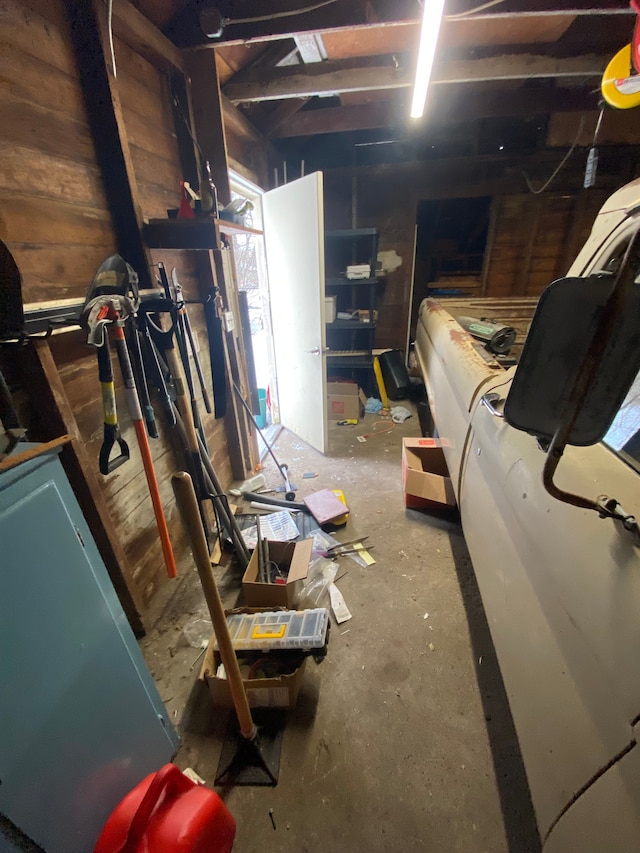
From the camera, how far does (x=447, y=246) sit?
16.1 feet

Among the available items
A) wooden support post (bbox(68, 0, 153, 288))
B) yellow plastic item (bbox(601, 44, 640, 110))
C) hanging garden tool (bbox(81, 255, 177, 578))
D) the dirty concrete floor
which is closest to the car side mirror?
hanging garden tool (bbox(81, 255, 177, 578))

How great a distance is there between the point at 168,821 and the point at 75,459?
1029mm

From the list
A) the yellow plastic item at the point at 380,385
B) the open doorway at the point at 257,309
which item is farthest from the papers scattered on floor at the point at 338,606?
the yellow plastic item at the point at 380,385

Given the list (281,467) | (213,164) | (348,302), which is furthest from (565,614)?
(348,302)

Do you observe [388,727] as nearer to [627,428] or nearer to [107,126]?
[627,428]

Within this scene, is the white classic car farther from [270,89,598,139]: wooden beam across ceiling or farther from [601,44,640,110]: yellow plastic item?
[270,89,598,139]: wooden beam across ceiling

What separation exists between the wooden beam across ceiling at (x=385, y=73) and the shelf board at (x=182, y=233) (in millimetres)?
1433

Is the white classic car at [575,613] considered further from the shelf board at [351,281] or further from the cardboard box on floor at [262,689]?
the shelf board at [351,281]

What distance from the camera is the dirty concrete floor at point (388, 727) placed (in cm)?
105

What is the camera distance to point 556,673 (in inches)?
31.4

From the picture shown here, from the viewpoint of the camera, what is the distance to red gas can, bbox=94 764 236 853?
765 mm

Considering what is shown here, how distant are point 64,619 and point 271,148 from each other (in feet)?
13.1

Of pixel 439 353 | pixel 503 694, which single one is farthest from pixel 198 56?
pixel 503 694

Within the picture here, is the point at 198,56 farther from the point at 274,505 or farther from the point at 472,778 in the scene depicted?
the point at 472,778
